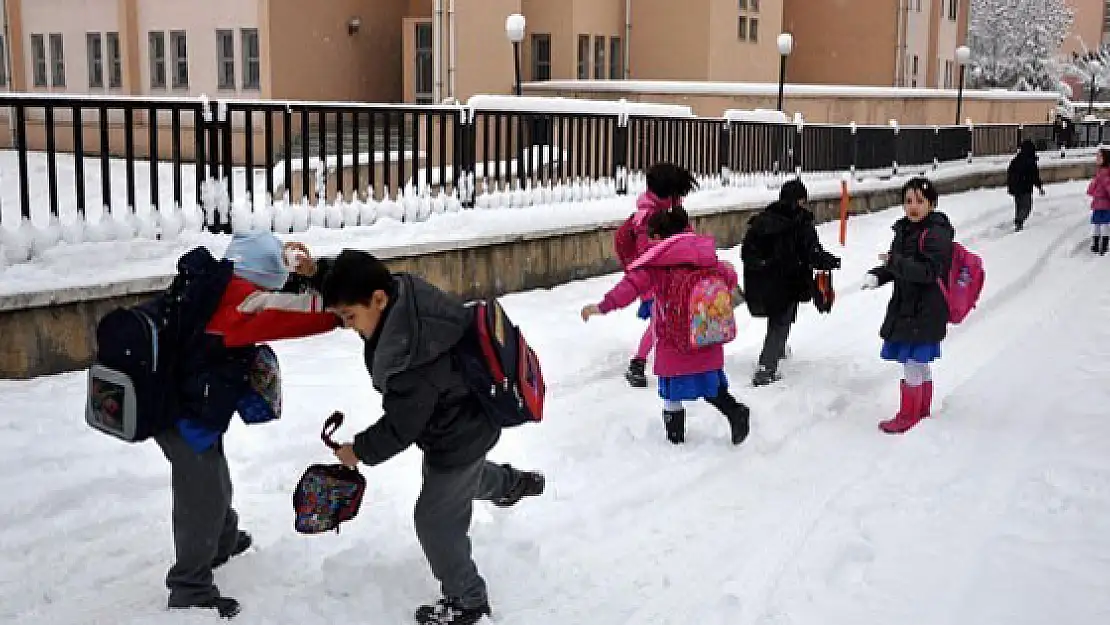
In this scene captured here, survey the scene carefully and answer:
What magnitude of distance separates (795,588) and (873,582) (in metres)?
0.38

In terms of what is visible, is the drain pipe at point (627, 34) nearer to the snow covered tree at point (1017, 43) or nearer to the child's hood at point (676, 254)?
the child's hood at point (676, 254)

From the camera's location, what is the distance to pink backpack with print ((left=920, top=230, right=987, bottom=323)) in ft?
23.7

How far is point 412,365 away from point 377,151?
12.5 metres

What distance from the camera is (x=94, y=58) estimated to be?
91.3ft

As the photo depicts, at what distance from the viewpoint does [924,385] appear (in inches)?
289

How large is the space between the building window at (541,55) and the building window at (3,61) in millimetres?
14036

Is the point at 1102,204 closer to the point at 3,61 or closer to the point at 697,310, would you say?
the point at 697,310

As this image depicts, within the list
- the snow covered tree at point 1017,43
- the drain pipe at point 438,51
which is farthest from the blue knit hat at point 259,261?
the snow covered tree at point 1017,43

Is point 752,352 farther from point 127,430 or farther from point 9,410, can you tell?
point 127,430

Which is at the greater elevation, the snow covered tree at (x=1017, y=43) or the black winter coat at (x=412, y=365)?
the snow covered tree at (x=1017, y=43)

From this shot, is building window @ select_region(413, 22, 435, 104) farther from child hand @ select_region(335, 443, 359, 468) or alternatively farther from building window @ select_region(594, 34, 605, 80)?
child hand @ select_region(335, 443, 359, 468)

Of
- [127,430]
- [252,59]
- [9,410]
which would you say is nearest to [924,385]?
[127,430]

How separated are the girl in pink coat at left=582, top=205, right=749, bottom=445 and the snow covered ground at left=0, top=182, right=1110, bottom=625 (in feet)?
0.94

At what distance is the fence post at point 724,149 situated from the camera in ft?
55.2
